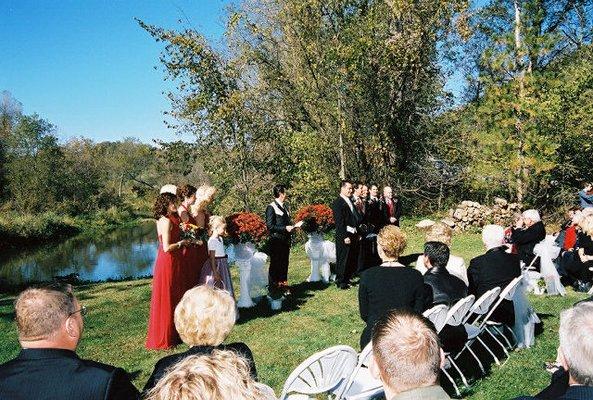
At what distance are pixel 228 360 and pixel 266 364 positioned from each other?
4468mm

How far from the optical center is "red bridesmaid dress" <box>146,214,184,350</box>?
249 inches

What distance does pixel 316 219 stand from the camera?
9.77 m

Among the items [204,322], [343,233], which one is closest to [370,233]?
[343,233]

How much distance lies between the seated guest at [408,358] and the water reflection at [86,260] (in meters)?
20.3

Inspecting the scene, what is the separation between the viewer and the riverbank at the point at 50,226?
3144cm

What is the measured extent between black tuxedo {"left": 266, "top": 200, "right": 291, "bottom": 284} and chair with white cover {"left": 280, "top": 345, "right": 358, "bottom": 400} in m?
4.91

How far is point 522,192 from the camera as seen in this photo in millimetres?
16859

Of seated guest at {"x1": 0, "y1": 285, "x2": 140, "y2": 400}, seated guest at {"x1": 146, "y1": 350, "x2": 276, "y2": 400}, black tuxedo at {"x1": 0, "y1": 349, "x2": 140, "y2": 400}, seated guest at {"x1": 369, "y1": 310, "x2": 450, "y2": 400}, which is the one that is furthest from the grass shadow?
seated guest at {"x1": 146, "y1": 350, "x2": 276, "y2": 400}

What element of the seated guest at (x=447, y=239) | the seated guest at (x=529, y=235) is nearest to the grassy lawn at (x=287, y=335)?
the seated guest at (x=529, y=235)

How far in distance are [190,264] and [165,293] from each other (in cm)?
58

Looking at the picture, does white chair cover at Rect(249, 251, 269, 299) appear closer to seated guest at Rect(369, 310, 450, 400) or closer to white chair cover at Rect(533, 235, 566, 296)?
white chair cover at Rect(533, 235, 566, 296)

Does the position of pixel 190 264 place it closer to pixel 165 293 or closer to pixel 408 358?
pixel 165 293

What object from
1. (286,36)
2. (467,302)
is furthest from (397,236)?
(286,36)

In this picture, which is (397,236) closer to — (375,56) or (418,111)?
(375,56)
